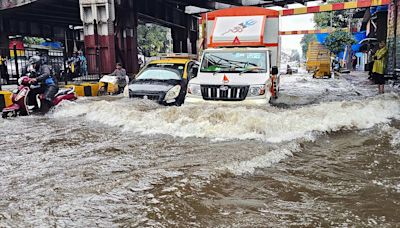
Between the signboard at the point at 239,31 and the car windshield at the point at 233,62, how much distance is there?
3.26 ft

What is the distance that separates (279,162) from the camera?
4875mm

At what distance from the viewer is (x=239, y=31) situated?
10.5m

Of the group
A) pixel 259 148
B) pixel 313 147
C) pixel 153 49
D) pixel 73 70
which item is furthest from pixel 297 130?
pixel 153 49

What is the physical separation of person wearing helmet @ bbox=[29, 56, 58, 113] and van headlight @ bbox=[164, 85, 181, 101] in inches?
112

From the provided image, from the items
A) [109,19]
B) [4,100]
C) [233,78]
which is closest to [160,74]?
[233,78]

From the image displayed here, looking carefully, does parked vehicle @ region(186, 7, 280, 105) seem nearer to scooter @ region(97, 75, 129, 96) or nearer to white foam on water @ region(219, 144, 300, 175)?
white foam on water @ region(219, 144, 300, 175)

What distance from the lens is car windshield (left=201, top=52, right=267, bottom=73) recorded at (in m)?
9.09

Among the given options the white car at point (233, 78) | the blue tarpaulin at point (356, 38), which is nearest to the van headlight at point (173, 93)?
the white car at point (233, 78)

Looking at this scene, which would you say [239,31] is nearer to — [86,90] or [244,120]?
[244,120]

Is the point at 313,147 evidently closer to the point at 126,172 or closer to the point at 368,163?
the point at 368,163

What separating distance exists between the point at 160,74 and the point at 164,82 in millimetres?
636

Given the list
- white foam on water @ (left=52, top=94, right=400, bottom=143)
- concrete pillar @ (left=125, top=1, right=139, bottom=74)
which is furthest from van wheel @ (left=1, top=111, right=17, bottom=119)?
concrete pillar @ (left=125, top=1, right=139, bottom=74)

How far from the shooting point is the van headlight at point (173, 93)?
9.54m

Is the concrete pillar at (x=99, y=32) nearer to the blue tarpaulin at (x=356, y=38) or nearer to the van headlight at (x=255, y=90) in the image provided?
the van headlight at (x=255, y=90)
